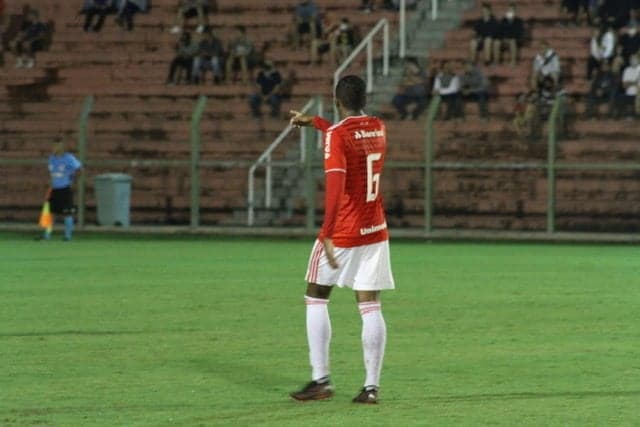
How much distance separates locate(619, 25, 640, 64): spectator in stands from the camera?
105 feet

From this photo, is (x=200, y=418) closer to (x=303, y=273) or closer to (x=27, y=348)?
(x=27, y=348)

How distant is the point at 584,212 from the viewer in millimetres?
29578

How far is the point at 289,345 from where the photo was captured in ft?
41.7

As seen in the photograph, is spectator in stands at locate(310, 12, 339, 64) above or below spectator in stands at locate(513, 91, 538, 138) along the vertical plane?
above

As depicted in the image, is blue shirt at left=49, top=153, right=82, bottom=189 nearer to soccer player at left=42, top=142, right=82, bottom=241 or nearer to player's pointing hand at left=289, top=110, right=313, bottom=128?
soccer player at left=42, top=142, right=82, bottom=241

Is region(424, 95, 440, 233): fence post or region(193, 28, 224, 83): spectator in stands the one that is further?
region(193, 28, 224, 83): spectator in stands

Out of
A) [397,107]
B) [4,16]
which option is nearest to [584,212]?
[397,107]

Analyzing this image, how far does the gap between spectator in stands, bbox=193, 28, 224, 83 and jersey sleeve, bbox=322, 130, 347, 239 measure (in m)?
26.3

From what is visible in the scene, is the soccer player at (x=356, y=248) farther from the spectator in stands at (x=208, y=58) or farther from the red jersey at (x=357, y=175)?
the spectator in stands at (x=208, y=58)

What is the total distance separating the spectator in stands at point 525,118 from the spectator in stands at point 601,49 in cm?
254

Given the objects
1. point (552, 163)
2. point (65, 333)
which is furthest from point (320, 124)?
point (552, 163)

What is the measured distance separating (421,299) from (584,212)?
13.1 metres

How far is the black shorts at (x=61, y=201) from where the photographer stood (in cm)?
2867

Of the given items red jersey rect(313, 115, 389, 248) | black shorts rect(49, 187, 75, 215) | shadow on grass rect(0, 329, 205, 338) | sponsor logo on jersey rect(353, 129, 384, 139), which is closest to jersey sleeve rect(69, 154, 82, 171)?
black shorts rect(49, 187, 75, 215)
